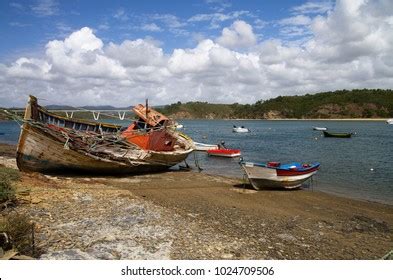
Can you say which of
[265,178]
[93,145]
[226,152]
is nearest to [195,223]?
[265,178]

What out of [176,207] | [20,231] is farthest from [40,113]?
[20,231]

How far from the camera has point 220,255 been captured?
9734 mm

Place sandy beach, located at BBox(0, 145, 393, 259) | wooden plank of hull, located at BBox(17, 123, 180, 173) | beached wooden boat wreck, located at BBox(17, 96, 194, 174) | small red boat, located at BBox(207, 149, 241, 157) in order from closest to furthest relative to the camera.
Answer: sandy beach, located at BBox(0, 145, 393, 259) → wooden plank of hull, located at BBox(17, 123, 180, 173) → beached wooden boat wreck, located at BBox(17, 96, 194, 174) → small red boat, located at BBox(207, 149, 241, 157)

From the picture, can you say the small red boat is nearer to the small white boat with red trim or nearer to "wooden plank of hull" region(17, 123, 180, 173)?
the small white boat with red trim

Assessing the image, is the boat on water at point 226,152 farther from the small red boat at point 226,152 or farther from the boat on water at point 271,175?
the boat on water at point 271,175

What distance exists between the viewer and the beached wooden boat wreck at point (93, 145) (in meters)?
19.7

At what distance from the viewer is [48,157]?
20250 millimetres

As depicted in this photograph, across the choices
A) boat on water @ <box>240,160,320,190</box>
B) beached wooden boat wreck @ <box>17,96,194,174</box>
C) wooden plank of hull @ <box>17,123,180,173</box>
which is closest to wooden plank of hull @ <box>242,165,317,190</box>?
boat on water @ <box>240,160,320,190</box>

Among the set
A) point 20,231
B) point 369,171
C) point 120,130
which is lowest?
point 369,171

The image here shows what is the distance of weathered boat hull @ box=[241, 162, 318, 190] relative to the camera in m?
19.7

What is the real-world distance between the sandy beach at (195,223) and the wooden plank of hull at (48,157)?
1.53 metres

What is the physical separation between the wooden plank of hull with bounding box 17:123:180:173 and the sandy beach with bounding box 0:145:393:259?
1525 mm

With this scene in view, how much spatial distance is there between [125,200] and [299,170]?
10.6 metres
